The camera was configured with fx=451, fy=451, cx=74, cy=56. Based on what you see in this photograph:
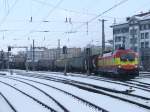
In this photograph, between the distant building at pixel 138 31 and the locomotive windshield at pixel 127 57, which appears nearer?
the locomotive windshield at pixel 127 57

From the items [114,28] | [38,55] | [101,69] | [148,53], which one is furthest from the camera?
[38,55]

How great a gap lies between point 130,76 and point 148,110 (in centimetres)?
2331

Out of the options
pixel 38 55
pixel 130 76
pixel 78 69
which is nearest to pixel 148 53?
pixel 78 69

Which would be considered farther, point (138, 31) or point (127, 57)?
point (138, 31)

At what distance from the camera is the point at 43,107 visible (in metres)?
17.7

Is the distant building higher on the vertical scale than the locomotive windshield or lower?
higher

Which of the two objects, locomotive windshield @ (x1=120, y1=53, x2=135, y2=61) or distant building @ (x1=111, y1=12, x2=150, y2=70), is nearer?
locomotive windshield @ (x1=120, y1=53, x2=135, y2=61)

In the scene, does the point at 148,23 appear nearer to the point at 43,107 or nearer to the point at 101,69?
the point at 101,69

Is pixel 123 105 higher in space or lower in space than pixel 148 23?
lower

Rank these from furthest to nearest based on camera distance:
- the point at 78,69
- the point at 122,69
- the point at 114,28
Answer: the point at 114,28, the point at 78,69, the point at 122,69

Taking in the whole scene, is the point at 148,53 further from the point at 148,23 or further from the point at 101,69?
the point at 101,69

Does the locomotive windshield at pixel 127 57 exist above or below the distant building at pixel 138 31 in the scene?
below

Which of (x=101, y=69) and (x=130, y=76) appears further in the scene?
(x=101, y=69)

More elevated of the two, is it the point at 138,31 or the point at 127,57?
the point at 138,31
